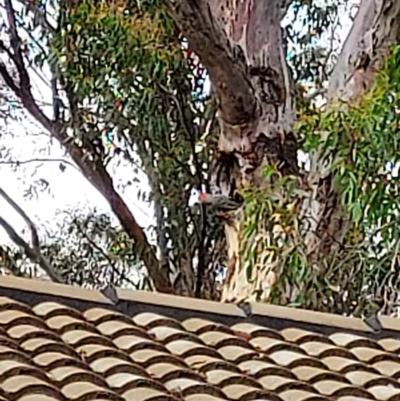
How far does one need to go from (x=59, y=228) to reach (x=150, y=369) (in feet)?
17.9

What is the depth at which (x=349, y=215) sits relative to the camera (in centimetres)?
429

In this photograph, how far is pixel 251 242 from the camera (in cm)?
459

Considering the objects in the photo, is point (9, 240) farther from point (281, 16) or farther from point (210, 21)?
point (210, 21)

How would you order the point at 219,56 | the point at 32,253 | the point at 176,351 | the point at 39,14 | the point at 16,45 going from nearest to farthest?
the point at 176,351 < the point at 219,56 < the point at 39,14 < the point at 16,45 < the point at 32,253

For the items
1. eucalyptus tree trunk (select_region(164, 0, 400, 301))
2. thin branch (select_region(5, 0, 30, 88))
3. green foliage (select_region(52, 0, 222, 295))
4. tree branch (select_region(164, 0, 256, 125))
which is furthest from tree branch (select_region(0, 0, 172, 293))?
tree branch (select_region(164, 0, 256, 125))

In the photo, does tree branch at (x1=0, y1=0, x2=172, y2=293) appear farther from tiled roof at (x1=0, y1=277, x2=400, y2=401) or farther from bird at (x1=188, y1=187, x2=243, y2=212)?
tiled roof at (x1=0, y1=277, x2=400, y2=401)

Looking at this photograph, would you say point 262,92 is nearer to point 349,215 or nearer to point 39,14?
point 349,215

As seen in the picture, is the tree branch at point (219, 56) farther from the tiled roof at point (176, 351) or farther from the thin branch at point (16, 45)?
the thin branch at point (16, 45)

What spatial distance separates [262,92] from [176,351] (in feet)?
9.12

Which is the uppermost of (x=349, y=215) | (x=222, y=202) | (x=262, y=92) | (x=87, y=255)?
(x=262, y=92)

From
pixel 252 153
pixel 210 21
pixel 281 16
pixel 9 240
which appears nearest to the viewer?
pixel 210 21

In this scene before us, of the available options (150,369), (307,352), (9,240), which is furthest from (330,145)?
(9,240)

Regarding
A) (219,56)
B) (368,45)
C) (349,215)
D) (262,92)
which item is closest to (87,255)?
(262,92)

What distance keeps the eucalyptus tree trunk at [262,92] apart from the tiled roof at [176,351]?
4.77 ft
